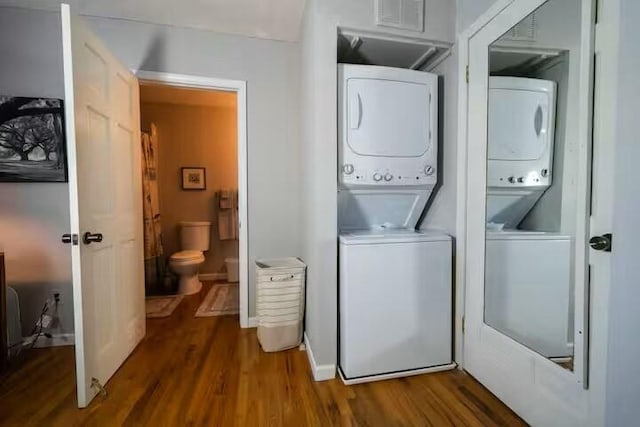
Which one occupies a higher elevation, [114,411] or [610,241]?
[610,241]

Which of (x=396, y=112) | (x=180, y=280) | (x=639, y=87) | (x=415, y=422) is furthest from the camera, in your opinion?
(x=180, y=280)

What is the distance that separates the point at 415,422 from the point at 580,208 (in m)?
1.20

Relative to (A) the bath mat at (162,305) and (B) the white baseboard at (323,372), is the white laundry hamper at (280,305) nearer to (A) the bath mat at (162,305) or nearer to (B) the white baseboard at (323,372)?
(B) the white baseboard at (323,372)

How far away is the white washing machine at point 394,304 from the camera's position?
5.24ft

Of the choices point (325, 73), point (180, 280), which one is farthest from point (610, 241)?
point (180, 280)

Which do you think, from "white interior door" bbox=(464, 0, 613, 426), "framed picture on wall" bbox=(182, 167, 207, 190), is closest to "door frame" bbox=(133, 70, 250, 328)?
"white interior door" bbox=(464, 0, 613, 426)

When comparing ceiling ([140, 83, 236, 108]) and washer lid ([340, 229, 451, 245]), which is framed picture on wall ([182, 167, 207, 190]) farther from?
washer lid ([340, 229, 451, 245])

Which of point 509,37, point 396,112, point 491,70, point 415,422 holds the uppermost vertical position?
point 509,37

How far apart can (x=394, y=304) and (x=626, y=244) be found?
102cm

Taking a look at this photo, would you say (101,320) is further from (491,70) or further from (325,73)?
(491,70)

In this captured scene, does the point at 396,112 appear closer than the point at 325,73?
No

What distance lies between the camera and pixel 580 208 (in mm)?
1077

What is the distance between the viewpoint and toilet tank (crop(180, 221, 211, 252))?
368 cm

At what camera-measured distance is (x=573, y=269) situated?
1.13m
